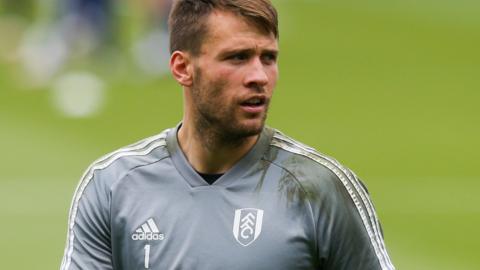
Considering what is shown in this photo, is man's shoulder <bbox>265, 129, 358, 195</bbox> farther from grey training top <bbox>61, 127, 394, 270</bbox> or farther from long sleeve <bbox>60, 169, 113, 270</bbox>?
long sleeve <bbox>60, 169, 113, 270</bbox>

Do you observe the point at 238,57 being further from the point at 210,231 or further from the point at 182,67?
the point at 210,231

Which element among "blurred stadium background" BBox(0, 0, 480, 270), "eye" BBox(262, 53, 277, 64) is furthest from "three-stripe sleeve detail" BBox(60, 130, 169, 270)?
"blurred stadium background" BBox(0, 0, 480, 270)

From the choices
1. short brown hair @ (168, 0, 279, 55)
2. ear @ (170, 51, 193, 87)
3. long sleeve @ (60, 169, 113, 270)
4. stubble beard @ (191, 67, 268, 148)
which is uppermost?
short brown hair @ (168, 0, 279, 55)

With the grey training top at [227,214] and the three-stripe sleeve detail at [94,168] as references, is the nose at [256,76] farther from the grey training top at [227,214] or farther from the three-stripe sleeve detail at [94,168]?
the three-stripe sleeve detail at [94,168]

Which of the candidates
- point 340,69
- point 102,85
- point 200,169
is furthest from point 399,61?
point 200,169

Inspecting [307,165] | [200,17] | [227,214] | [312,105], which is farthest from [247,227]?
[312,105]

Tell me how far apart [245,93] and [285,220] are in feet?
1.76

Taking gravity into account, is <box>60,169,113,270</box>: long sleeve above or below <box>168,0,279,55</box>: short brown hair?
below

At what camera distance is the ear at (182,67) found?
23.0 ft

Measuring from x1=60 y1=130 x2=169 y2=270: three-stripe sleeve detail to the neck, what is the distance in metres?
0.21

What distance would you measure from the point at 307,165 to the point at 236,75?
47cm

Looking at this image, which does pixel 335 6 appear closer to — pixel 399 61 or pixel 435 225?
pixel 399 61

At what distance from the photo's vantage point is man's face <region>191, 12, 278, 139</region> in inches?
263

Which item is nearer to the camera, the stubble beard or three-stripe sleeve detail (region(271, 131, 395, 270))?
three-stripe sleeve detail (region(271, 131, 395, 270))
